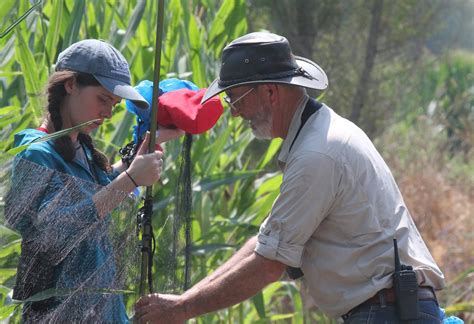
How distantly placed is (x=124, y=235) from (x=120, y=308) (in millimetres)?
228

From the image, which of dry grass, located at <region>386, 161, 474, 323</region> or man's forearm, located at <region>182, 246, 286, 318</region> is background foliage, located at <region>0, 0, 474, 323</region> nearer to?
dry grass, located at <region>386, 161, 474, 323</region>

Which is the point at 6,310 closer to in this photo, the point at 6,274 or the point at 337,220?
the point at 6,274

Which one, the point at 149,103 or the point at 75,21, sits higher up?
the point at 149,103

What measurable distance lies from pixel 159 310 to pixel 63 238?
39 cm

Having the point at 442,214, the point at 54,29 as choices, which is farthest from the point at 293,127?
the point at 442,214

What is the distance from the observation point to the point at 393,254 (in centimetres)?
307

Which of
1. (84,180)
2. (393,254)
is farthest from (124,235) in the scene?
(393,254)

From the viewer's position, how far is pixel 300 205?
2996mm

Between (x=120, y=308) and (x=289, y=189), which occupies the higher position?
(x=289, y=189)

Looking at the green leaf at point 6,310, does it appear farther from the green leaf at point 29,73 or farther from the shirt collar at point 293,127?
the green leaf at point 29,73

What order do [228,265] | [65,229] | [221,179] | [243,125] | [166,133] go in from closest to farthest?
[65,229]
[228,265]
[166,133]
[221,179]
[243,125]

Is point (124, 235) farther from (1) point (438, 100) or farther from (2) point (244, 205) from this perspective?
(1) point (438, 100)

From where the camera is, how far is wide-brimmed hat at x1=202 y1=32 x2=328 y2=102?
3.10m

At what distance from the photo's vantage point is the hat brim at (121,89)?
313 centimetres
